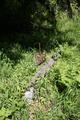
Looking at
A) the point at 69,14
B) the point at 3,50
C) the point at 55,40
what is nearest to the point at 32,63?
the point at 3,50

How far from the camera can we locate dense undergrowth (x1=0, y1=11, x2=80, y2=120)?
5242 mm

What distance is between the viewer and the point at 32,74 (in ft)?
21.1

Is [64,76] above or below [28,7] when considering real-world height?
below

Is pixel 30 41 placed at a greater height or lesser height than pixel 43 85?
greater

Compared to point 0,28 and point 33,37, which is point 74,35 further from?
point 0,28

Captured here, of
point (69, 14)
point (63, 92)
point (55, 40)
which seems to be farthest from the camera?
point (69, 14)

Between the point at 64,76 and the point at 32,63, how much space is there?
1.12 metres

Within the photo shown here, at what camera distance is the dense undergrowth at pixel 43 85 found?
5.24 metres

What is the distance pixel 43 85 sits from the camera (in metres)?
5.97

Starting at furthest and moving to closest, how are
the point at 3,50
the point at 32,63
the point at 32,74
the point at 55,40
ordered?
the point at 55,40
the point at 3,50
the point at 32,63
the point at 32,74

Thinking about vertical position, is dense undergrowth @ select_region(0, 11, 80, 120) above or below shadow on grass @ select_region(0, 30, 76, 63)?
below

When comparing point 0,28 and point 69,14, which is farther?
point 69,14

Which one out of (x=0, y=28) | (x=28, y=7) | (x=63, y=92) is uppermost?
(x=28, y=7)

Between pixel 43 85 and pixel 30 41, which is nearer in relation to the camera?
pixel 43 85
